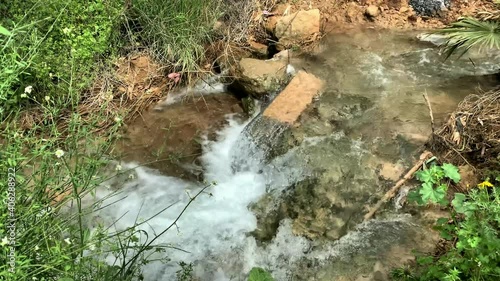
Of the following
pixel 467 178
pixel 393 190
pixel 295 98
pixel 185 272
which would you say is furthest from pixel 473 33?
pixel 185 272

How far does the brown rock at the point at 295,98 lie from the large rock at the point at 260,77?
17 cm

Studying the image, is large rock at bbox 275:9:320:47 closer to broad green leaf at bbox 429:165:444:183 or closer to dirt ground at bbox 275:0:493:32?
dirt ground at bbox 275:0:493:32

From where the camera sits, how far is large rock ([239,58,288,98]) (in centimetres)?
480

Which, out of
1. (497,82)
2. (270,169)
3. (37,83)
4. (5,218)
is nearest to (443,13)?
(497,82)

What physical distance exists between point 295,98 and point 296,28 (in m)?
1.22

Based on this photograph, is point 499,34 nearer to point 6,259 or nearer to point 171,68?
point 171,68

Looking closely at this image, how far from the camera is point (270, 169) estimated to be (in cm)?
408

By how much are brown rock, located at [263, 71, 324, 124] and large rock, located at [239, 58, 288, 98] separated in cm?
17

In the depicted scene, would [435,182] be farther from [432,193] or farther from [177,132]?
[177,132]

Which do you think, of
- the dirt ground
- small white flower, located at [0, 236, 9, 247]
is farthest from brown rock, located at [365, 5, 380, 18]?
small white flower, located at [0, 236, 9, 247]

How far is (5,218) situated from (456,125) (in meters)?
3.19

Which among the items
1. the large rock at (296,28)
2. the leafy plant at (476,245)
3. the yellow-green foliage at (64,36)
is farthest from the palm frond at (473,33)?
the yellow-green foliage at (64,36)

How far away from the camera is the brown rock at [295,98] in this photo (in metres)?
4.44

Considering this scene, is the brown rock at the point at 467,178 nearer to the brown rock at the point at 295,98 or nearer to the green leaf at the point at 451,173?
the green leaf at the point at 451,173
